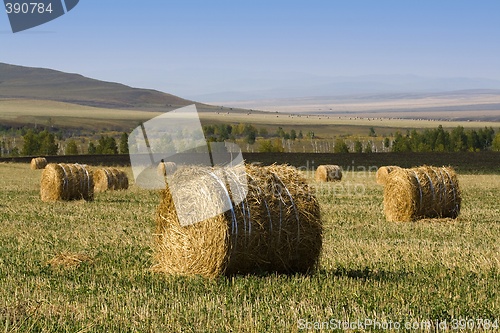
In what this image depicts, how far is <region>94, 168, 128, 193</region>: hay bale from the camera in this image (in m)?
32.3

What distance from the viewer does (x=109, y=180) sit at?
3244cm

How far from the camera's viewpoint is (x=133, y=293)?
9.97 metres

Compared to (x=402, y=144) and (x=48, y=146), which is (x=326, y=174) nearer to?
(x=48, y=146)

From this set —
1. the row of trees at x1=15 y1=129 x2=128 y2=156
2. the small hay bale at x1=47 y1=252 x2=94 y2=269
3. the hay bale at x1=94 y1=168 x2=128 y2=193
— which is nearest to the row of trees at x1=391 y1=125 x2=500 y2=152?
the row of trees at x1=15 y1=129 x2=128 y2=156

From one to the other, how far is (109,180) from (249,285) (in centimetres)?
2290

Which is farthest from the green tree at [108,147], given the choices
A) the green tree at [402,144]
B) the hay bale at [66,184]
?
the hay bale at [66,184]

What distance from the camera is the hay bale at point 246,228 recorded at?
10922mm

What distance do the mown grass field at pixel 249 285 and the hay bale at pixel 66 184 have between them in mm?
7193

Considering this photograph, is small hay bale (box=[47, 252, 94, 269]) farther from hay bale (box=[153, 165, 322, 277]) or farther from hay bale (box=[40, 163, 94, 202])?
hay bale (box=[40, 163, 94, 202])

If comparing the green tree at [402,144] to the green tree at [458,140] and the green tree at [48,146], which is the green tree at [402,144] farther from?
the green tree at [48,146]

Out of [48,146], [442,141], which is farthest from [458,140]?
[48,146]

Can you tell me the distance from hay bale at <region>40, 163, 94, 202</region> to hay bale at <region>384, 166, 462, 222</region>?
1113 cm

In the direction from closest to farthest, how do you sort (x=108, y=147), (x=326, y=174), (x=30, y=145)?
(x=326, y=174) < (x=108, y=147) < (x=30, y=145)

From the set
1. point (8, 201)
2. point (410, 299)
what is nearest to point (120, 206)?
point (8, 201)
